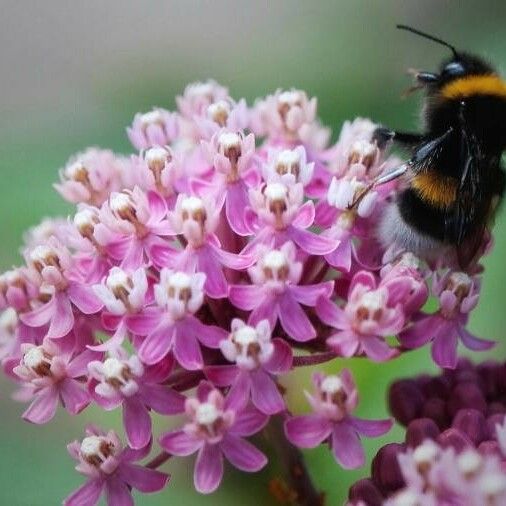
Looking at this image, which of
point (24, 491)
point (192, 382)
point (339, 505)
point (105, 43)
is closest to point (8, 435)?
point (24, 491)

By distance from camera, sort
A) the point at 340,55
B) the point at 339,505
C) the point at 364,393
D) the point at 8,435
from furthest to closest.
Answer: the point at 340,55 < the point at 8,435 < the point at 364,393 < the point at 339,505

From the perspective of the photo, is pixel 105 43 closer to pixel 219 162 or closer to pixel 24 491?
pixel 24 491

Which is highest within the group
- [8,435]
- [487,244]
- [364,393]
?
[487,244]

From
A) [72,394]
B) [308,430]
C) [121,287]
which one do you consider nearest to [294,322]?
[308,430]

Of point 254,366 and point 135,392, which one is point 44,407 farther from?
point 254,366

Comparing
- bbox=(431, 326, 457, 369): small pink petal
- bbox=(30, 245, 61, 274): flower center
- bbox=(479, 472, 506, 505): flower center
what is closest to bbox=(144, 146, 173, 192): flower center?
bbox=(30, 245, 61, 274): flower center
